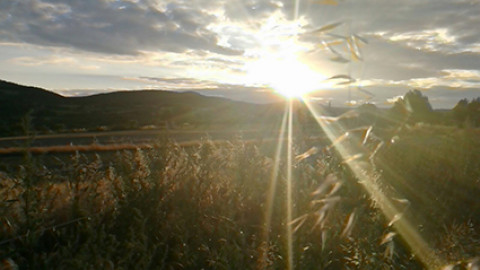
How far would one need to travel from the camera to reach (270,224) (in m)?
5.05

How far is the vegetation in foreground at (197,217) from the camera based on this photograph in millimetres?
3500

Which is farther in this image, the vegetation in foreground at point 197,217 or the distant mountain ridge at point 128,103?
the distant mountain ridge at point 128,103

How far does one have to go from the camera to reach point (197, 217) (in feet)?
17.4

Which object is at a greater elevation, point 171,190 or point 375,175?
point 375,175

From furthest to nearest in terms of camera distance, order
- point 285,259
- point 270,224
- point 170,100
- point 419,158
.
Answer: point 170,100
point 419,158
point 270,224
point 285,259

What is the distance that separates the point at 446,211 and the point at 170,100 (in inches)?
4712

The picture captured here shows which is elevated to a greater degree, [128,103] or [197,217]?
[197,217]

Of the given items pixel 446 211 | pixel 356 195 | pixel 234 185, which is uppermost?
pixel 356 195

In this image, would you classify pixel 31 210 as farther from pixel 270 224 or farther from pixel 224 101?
pixel 224 101

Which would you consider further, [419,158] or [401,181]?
[419,158]

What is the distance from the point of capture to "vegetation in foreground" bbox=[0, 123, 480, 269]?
3500mm

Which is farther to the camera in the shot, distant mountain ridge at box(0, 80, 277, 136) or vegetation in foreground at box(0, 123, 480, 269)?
distant mountain ridge at box(0, 80, 277, 136)

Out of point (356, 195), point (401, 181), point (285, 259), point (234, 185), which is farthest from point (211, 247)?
point (401, 181)

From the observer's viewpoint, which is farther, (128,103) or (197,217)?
(128,103)
